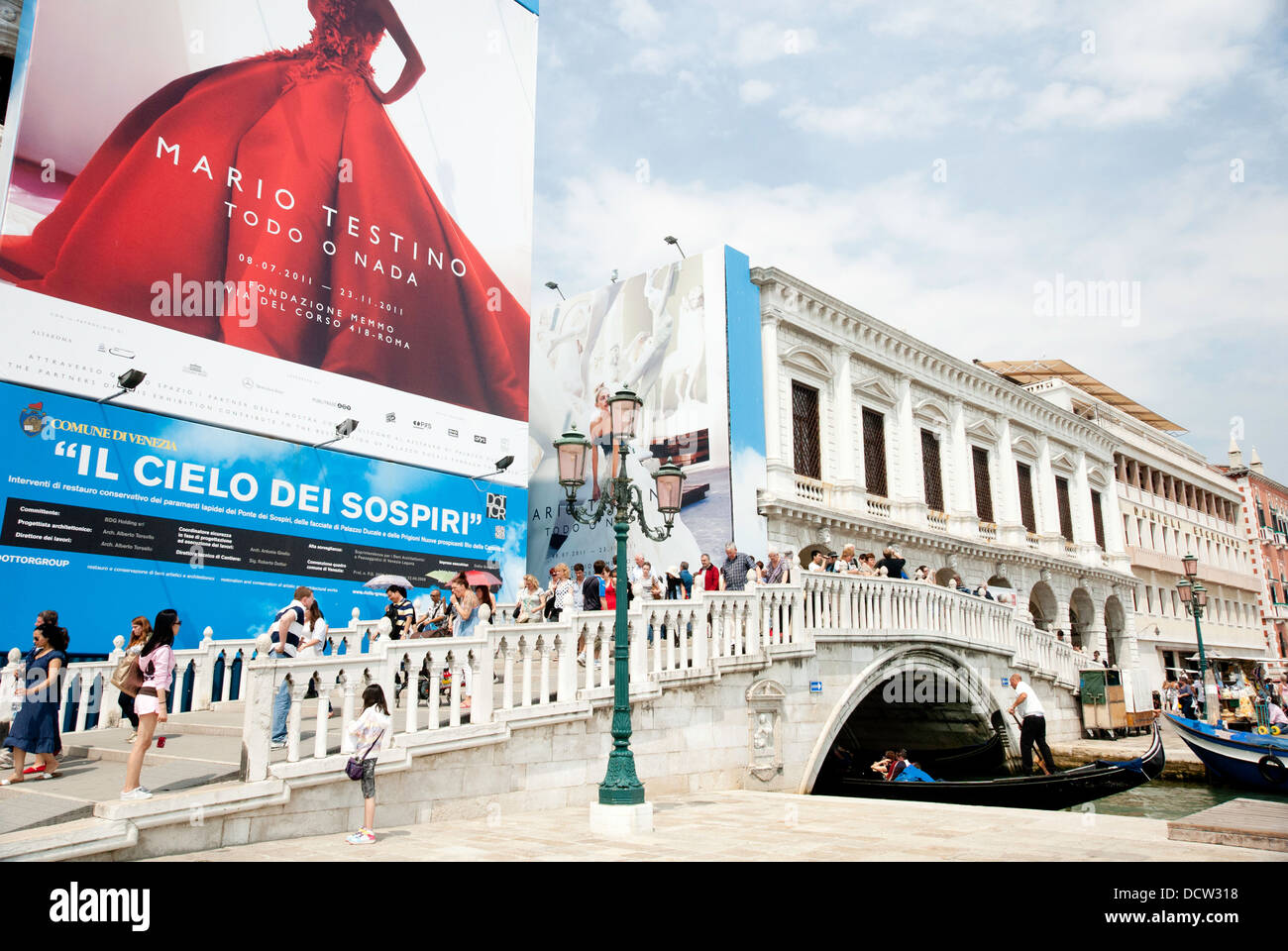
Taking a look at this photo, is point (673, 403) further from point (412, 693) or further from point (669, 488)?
point (412, 693)

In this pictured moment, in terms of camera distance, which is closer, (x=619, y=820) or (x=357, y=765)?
(x=357, y=765)

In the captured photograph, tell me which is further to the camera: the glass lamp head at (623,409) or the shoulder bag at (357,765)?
the glass lamp head at (623,409)

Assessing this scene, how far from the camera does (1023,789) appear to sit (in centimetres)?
1341

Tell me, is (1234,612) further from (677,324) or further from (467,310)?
(467,310)

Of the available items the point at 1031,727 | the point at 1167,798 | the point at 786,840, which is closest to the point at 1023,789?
the point at 1031,727

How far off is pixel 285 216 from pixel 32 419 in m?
5.61

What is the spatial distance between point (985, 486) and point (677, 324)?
14.7 m

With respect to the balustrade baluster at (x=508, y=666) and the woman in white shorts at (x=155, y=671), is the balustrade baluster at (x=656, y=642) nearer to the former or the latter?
the balustrade baluster at (x=508, y=666)

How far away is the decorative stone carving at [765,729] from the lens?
12594 mm

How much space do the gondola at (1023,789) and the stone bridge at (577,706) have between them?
1077mm

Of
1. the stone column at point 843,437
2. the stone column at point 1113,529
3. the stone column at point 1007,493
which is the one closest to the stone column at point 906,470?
the stone column at point 843,437

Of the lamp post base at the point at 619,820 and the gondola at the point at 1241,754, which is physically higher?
the lamp post base at the point at 619,820

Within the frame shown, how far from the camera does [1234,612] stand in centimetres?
4684
